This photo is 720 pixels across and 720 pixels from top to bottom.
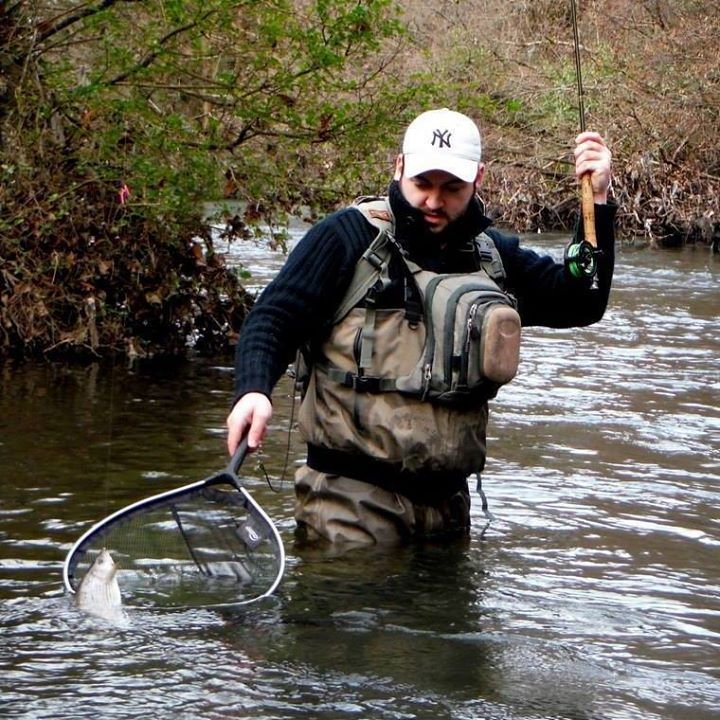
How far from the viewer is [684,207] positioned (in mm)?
25328

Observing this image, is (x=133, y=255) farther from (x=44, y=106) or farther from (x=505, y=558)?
(x=505, y=558)

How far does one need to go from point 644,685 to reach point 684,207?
70.6 feet

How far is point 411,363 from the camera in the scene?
5.26 metres

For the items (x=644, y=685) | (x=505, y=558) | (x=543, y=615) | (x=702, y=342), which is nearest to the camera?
(x=644, y=685)

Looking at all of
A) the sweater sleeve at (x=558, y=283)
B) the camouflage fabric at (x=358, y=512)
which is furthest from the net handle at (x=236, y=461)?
the sweater sleeve at (x=558, y=283)

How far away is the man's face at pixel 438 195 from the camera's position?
5.23 metres

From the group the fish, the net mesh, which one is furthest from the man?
the fish

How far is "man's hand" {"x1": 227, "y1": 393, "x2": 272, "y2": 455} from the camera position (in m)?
4.84

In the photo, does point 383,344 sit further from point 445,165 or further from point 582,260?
point 582,260

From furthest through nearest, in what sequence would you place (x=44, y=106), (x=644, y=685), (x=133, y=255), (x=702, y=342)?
(x=702, y=342) < (x=133, y=255) < (x=44, y=106) < (x=644, y=685)

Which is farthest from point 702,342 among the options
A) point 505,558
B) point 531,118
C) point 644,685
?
point 531,118

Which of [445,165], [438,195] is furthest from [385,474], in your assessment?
[445,165]

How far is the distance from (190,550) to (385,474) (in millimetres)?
728

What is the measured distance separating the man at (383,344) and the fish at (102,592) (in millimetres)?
739
